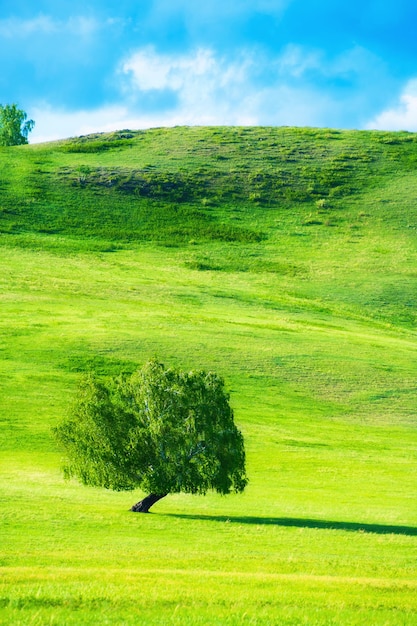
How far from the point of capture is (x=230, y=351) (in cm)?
7656

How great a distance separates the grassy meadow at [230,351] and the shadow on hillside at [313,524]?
217 millimetres

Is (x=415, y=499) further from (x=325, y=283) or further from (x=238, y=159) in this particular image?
(x=238, y=159)

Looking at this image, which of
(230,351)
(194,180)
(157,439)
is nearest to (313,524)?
(157,439)

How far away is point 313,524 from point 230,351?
39257 mm

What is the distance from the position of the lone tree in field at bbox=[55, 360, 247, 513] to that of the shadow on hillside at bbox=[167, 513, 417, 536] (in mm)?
1342

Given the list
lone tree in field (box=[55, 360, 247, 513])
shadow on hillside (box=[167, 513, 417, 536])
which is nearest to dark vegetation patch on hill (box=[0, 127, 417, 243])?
lone tree in field (box=[55, 360, 247, 513])

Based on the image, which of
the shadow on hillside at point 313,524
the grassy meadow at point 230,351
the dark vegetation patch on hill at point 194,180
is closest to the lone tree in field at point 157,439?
the shadow on hillside at point 313,524

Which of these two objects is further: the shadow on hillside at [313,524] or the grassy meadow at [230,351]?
the shadow on hillside at [313,524]

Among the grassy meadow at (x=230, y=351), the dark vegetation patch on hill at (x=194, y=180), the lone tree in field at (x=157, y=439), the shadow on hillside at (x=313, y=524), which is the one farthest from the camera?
the dark vegetation patch on hill at (x=194, y=180)

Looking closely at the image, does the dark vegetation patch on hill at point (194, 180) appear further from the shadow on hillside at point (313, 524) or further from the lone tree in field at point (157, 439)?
the shadow on hillside at point (313, 524)

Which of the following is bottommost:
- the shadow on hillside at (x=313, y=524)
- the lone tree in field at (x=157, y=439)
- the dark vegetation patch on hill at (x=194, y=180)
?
the shadow on hillside at (x=313, y=524)

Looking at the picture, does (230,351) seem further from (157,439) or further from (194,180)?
(194,180)

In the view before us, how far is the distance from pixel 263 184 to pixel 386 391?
88.8 metres

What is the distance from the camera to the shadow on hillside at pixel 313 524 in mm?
36688
